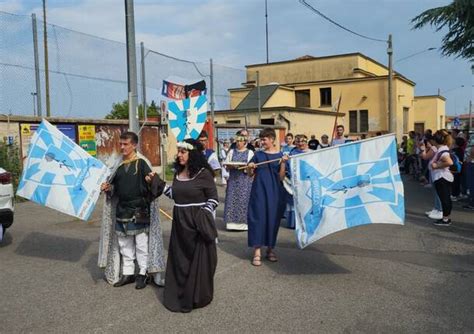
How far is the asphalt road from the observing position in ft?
14.2

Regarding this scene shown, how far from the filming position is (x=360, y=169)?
5730 mm

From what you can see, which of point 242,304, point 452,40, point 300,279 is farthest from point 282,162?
point 452,40

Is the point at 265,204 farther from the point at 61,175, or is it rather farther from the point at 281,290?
the point at 61,175

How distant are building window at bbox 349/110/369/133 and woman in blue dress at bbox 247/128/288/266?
36.8 meters

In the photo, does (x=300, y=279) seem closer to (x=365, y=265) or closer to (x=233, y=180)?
(x=365, y=265)

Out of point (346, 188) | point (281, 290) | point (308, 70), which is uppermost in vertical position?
point (308, 70)

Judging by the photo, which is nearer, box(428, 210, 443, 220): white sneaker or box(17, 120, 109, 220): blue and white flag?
box(17, 120, 109, 220): blue and white flag

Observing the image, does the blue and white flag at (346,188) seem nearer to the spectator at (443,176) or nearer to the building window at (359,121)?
the spectator at (443,176)

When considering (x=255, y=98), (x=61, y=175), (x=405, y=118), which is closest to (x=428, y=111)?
(x=405, y=118)

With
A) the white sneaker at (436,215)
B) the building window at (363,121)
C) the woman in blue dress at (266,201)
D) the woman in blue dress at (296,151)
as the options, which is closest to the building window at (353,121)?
the building window at (363,121)

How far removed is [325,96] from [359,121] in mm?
3809

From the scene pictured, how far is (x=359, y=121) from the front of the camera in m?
42.1

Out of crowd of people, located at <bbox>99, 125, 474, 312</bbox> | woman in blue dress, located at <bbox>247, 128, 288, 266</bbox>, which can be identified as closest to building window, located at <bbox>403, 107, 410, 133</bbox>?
crowd of people, located at <bbox>99, 125, 474, 312</bbox>

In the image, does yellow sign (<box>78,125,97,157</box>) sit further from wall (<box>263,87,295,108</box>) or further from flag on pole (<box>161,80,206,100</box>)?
wall (<box>263,87,295,108</box>)
